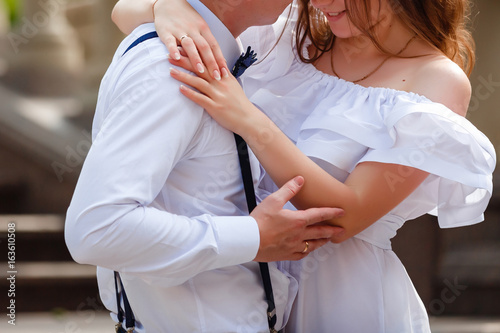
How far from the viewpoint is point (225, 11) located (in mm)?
1551

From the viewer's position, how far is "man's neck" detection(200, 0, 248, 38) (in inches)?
60.7

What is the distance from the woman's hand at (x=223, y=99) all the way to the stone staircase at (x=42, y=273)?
3289 millimetres

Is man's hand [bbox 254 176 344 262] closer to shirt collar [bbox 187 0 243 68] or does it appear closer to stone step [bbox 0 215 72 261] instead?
shirt collar [bbox 187 0 243 68]

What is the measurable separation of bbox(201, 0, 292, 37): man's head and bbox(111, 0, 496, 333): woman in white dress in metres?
0.15

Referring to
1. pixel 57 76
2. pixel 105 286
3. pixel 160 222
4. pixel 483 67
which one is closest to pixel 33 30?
pixel 57 76

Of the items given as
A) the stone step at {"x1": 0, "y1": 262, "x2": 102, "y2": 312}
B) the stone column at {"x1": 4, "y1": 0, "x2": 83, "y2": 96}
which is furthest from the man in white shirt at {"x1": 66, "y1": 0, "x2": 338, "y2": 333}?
the stone column at {"x1": 4, "y1": 0, "x2": 83, "y2": 96}

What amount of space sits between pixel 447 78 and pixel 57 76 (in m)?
3.91

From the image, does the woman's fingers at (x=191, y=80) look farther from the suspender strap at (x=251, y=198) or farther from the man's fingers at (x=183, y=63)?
the suspender strap at (x=251, y=198)

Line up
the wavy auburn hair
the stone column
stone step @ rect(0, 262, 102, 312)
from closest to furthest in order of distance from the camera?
the wavy auburn hair < stone step @ rect(0, 262, 102, 312) < the stone column

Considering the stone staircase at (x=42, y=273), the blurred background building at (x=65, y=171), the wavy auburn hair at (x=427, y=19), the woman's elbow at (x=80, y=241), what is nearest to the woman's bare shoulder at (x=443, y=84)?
the wavy auburn hair at (x=427, y=19)

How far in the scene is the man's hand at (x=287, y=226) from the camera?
1440mm

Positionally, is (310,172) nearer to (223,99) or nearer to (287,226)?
(287,226)

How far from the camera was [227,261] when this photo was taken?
1.37m

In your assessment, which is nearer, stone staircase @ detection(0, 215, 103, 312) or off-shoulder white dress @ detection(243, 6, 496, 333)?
off-shoulder white dress @ detection(243, 6, 496, 333)
